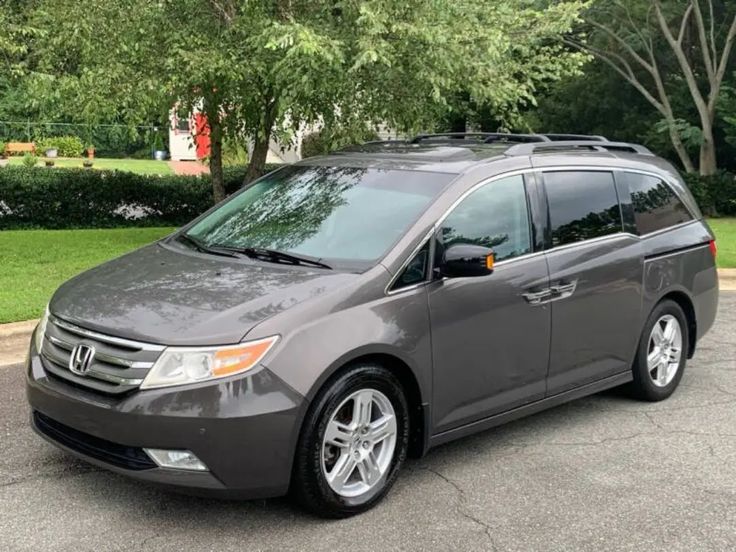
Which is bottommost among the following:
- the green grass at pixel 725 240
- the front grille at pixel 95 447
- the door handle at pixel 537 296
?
the green grass at pixel 725 240

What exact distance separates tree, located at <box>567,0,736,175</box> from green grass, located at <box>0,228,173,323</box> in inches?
526

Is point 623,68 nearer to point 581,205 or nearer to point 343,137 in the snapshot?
point 343,137

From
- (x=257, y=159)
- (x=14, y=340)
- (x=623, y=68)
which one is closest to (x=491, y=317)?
(x=14, y=340)

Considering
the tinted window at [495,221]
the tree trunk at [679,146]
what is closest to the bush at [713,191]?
the tree trunk at [679,146]

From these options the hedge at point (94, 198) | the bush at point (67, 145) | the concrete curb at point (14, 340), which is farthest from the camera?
the bush at point (67, 145)

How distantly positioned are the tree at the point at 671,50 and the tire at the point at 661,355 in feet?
52.8

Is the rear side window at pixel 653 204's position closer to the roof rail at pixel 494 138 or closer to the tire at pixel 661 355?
the tire at pixel 661 355

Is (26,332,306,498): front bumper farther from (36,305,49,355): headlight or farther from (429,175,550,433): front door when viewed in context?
(429,175,550,433): front door

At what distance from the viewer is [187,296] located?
3693mm

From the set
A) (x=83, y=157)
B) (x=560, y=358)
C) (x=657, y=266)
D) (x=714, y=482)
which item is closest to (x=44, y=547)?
(x=560, y=358)

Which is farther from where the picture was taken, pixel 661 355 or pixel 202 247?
pixel 661 355

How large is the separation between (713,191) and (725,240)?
6765 mm

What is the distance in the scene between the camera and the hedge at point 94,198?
14.4 m

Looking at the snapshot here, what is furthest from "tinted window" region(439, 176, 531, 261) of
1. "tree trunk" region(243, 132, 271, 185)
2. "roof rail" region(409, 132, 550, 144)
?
"tree trunk" region(243, 132, 271, 185)
